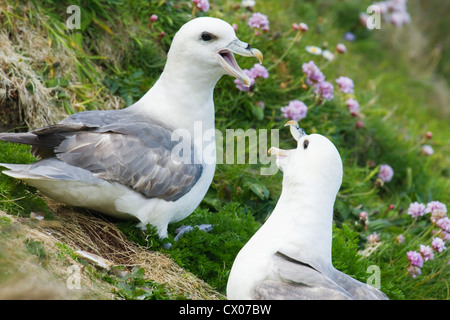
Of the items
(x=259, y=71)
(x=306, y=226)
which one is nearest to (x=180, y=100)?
(x=306, y=226)

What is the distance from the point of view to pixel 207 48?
4.05 metres

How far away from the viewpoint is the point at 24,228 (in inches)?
132

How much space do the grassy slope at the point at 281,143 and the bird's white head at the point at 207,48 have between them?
915 millimetres

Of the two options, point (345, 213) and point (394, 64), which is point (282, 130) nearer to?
point (345, 213)

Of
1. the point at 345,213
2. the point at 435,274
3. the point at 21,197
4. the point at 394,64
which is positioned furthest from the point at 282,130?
the point at 394,64

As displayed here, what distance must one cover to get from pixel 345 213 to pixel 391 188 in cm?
114

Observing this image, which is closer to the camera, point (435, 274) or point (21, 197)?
point (21, 197)

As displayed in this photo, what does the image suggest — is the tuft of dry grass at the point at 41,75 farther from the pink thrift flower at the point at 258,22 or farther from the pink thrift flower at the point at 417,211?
the pink thrift flower at the point at 417,211

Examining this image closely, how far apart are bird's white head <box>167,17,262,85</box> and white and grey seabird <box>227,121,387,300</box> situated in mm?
830

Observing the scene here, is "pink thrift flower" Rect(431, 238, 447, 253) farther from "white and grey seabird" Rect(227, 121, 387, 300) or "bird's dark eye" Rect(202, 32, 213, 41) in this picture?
"bird's dark eye" Rect(202, 32, 213, 41)

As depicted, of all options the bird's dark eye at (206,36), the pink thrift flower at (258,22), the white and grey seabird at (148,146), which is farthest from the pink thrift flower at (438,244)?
the pink thrift flower at (258,22)

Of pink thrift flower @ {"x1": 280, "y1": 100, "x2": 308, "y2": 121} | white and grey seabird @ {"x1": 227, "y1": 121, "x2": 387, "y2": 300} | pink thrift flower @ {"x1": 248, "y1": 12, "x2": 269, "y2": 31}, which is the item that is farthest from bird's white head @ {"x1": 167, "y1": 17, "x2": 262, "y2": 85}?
pink thrift flower @ {"x1": 248, "y1": 12, "x2": 269, "y2": 31}

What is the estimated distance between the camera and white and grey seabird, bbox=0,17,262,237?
3615mm

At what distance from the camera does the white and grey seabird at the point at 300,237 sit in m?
3.20
